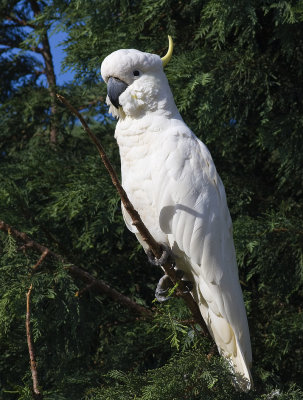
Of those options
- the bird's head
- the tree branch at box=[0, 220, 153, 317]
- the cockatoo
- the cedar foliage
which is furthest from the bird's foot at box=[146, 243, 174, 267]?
the bird's head

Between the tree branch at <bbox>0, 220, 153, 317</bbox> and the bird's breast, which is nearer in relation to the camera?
the bird's breast

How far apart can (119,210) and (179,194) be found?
31.0 inches

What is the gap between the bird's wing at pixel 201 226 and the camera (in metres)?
1.98

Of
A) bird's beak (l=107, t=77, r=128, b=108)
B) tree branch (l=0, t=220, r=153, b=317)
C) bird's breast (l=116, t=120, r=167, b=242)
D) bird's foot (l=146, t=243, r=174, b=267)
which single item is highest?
bird's beak (l=107, t=77, r=128, b=108)

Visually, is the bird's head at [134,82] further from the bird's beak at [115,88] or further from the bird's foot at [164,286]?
the bird's foot at [164,286]

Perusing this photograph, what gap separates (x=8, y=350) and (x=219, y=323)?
0.98 meters

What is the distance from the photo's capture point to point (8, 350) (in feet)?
8.02

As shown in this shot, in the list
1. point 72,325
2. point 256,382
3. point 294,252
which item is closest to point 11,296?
point 72,325

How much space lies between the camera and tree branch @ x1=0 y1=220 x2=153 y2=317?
2170mm

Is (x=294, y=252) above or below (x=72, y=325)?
above

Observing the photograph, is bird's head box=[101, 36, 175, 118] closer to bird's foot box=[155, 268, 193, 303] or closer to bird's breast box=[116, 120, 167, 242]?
bird's breast box=[116, 120, 167, 242]

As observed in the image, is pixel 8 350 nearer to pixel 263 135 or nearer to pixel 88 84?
pixel 88 84

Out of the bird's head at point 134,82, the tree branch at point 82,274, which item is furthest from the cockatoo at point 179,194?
the tree branch at point 82,274

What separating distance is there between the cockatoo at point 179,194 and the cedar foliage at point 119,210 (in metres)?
0.19
